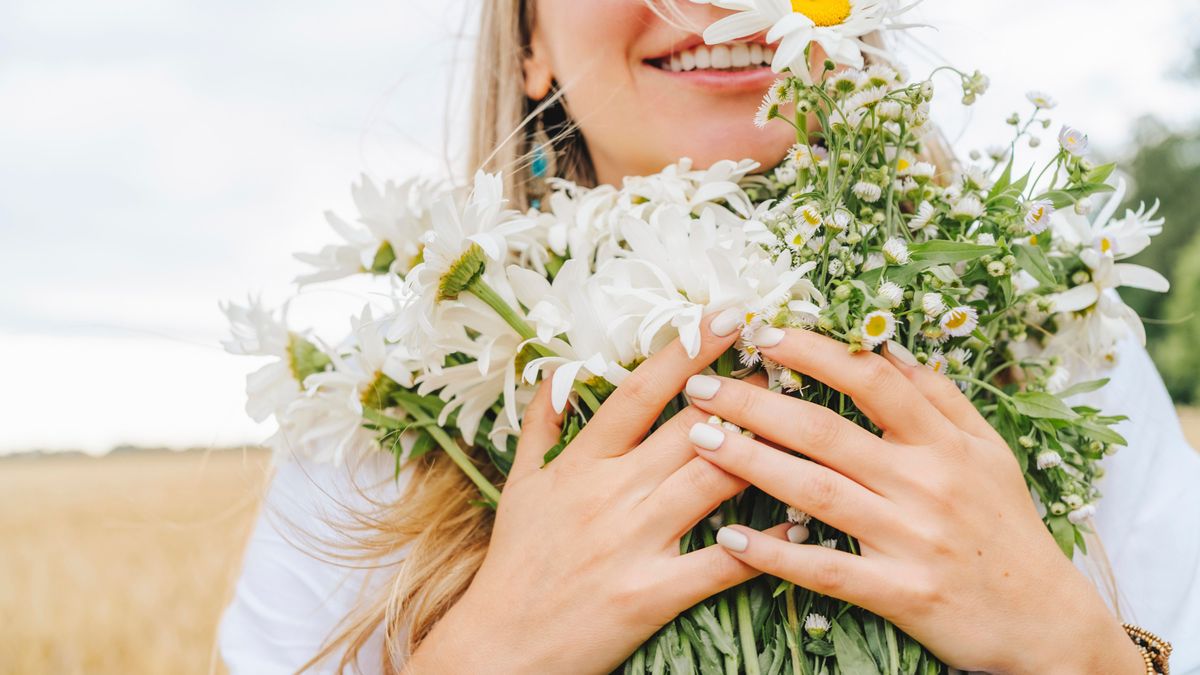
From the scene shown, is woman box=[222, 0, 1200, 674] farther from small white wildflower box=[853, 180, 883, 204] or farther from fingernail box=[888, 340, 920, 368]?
small white wildflower box=[853, 180, 883, 204]

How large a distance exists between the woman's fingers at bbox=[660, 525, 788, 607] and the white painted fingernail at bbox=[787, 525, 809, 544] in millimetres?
49

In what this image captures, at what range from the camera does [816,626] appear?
1076 mm

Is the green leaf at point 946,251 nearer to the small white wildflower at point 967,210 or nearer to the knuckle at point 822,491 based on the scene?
the small white wildflower at point 967,210

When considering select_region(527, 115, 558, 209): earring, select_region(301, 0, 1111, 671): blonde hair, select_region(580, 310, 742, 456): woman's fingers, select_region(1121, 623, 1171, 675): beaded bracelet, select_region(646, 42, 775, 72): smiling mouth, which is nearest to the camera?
select_region(580, 310, 742, 456): woman's fingers

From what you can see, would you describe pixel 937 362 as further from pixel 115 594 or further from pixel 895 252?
pixel 115 594

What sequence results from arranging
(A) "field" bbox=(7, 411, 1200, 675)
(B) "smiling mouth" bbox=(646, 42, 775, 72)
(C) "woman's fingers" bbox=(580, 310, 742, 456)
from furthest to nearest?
(A) "field" bbox=(7, 411, 1200, 675) → (B) "smiling mouth" bbox=(646, 42, 775, 72) → (C) "woman's fingers" bbox=(580, 310, 742, 456)

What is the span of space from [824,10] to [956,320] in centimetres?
39

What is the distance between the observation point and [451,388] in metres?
1.26

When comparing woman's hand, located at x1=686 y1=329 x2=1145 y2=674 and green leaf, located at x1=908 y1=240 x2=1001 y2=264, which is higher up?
green leaf, located at x1=908 y1=240 x2=1001 y2=264

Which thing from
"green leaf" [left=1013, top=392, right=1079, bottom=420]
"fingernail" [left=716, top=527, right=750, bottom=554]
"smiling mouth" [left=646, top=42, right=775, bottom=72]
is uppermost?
"smiling mouth" [left=646, top=42, right=775, bottom=72]

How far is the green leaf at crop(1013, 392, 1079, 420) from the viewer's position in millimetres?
1135

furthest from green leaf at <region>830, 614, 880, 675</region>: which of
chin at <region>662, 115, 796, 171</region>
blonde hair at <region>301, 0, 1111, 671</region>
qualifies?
chin at <region>662, 115, 796, 171</region>

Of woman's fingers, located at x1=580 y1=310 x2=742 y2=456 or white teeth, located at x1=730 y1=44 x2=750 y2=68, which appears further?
white teeth, located at x1=730 y1=44 x2=750 y2=68

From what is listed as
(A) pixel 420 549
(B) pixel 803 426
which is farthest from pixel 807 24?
(A) pixel 420 549
